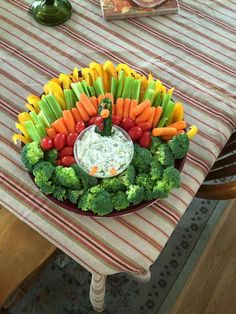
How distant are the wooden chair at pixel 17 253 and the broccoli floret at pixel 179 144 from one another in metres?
0.48

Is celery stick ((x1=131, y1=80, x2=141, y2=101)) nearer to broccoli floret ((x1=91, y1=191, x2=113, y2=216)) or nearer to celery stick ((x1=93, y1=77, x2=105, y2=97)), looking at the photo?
celery stick ((x1=93, y1=77, x2=105, y2=97))

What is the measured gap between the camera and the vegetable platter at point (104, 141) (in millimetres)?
881

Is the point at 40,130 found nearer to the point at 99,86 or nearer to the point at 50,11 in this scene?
the point at 99,86

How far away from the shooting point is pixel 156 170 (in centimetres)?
90

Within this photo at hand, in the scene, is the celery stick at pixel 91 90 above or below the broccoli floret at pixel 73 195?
above

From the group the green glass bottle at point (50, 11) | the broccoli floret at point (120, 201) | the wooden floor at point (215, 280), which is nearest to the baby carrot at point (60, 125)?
the broccoli floret at point (120, 201)

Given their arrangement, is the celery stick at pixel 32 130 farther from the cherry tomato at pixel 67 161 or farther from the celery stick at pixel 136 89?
the celery stick at pixel 136 89

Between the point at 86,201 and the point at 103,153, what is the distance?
0.12m

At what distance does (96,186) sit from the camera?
89 cm

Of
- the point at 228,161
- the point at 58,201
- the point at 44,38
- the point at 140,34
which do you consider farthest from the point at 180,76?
the point at 58,201

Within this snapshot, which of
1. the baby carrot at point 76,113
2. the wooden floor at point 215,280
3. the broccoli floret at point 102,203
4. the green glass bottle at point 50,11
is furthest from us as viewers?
the wooden floor at point 215,280

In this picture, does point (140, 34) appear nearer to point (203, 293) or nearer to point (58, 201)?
point (58, 201)

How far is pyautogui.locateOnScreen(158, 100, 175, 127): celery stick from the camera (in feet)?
3.16

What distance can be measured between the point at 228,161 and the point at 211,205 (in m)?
0.57
